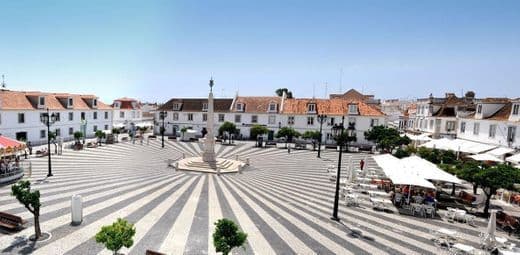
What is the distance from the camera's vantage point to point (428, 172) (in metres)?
16.0

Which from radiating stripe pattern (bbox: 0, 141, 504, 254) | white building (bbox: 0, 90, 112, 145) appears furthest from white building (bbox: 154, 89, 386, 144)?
radiating stripe pattern (bbox: 0, 141, 504, 254)

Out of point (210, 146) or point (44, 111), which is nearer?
point (210, 146)

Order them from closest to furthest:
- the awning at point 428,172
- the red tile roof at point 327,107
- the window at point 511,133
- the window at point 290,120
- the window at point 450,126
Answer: the awning at point 428,172
the window at point 511,133
the window at point 450,126
the red tile roof at point 327,107
the window at point 290,120

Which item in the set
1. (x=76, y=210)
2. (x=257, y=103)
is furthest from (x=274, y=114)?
(x=76, y=210)

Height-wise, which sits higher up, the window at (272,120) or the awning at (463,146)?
the window at (272,120)

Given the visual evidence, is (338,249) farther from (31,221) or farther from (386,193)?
(31,221)

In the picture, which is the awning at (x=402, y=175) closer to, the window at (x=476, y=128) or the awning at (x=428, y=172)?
the awning at (x=428, y=172)

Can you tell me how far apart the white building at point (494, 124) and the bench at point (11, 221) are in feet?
117

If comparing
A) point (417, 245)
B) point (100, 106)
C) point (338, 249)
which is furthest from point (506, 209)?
point (100, 106)

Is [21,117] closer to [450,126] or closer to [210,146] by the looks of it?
[210,146]

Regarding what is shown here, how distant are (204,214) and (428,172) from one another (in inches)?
498

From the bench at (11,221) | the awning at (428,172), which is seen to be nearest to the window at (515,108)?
the awning at (428,172)

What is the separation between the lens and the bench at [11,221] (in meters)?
10.7

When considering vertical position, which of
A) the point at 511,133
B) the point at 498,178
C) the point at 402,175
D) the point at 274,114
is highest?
the point at 274,114
